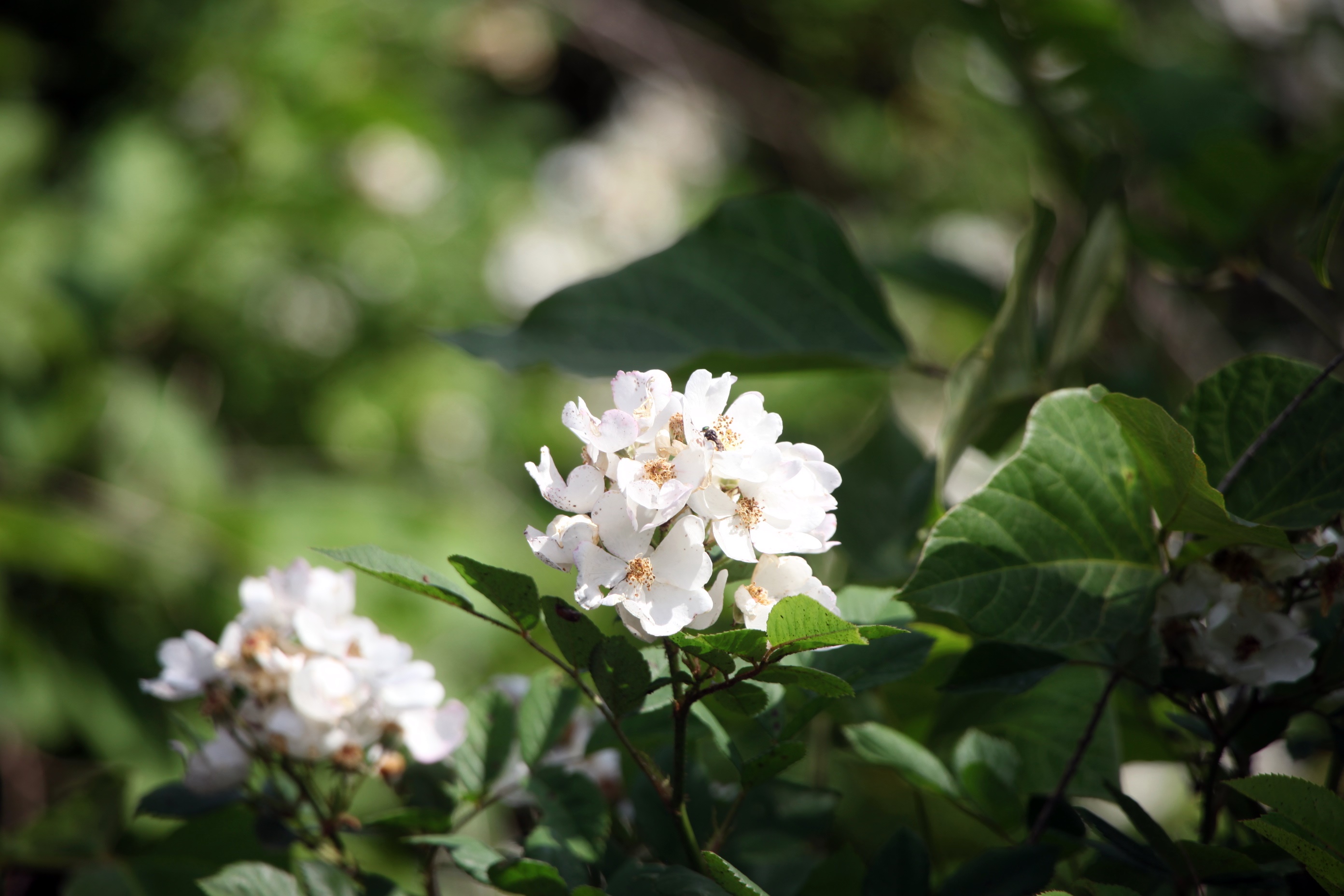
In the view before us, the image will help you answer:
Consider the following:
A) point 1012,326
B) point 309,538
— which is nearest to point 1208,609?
point 1012,326

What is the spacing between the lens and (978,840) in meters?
0.83

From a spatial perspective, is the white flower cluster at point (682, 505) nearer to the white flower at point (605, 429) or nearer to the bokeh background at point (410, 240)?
the white flower at point (605, 429)

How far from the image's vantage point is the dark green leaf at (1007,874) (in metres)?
0.41

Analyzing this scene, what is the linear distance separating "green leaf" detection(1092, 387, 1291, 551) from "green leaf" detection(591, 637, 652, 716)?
0.20 m

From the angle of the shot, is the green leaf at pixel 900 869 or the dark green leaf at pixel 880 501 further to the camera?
the dark green leaf at pixel 880 501

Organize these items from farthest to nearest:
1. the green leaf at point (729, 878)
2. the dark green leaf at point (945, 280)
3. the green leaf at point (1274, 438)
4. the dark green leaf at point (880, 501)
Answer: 1. the dark green leaf at point (945, 280)
2. the dark green leaf at point (880, 501)
3. the green leaf at point (1274, 438)
4. the green leaf at point (729, 878)

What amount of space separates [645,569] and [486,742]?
0.21m

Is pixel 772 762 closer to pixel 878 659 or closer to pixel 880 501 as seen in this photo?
pixel 878 659

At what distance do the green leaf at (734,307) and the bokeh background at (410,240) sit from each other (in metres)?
0.12

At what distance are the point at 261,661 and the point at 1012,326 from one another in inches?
17.3

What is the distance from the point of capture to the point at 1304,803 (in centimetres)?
35

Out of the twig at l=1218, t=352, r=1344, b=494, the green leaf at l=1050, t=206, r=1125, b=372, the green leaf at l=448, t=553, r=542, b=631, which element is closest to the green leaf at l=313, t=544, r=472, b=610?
the green leaf at l=448, t=553, r=542, b=631

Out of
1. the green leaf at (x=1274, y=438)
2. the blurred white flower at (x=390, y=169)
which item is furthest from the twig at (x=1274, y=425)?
the blurred white flower at (x=390, y=169)

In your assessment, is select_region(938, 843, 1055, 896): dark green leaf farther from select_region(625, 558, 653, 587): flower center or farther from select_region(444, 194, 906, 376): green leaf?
select_region(444, 194, 906, 376): green leaf
